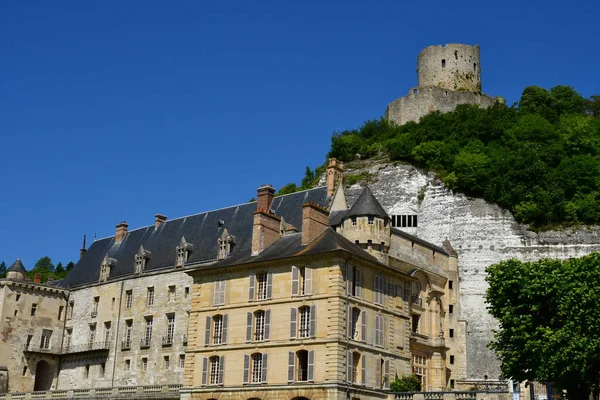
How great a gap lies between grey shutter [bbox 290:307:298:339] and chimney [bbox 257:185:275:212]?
Answer: 11539 mm

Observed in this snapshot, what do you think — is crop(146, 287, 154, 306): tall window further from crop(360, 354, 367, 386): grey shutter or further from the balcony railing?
crop(360, 354, 367, 386): grey shutter

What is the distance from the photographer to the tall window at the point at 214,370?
35141mm

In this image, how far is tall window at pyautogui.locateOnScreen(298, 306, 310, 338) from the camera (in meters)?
33.3

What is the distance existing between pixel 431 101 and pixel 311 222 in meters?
30.6

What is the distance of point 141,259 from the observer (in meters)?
49.5

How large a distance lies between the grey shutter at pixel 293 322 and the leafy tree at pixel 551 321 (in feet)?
Result: 26.1

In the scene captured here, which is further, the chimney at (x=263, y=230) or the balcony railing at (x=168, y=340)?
the balcony railing at (x=168, y=340)

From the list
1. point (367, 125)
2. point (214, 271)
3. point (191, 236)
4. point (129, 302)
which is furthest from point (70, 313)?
point (367, 125)

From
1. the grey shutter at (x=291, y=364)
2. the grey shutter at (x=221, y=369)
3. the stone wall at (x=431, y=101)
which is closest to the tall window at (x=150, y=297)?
the grey shutter at (x=221, y=369)

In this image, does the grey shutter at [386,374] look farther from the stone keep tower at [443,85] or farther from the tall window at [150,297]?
the stone keep tower at [443,85]

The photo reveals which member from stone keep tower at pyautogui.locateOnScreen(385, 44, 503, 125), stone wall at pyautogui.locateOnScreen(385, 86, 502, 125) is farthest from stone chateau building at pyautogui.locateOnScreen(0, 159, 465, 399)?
stone keep tower at pyautogui.locateOnScreen(385, 44, 503, 125)

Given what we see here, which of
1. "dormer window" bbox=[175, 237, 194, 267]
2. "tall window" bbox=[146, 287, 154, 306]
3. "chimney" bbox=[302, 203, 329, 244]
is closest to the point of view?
"chimney" bbox=[302, 203, 329, 244]

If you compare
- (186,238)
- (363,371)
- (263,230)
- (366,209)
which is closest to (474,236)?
(366,209)

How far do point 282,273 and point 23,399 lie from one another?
19100mm
